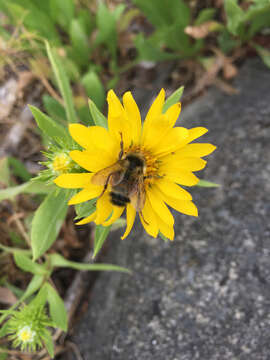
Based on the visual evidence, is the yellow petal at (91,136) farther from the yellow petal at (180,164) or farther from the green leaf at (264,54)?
the green leaf at (264,54)

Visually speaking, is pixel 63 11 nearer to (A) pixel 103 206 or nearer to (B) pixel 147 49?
(B) pixel 147 49

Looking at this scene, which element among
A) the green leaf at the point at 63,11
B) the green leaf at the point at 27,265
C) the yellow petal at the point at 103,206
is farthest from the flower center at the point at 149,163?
the green leaf at the point at 63,11

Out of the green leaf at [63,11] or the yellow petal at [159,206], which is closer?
the yellow petal at [159,206]

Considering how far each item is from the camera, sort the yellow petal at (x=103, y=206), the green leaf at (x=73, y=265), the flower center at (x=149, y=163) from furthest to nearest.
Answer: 1. the green leaf at (x=73, y=265)
2. the flower center at (x=149, y=163)
3. the yellow petal at (x=103, y=206)

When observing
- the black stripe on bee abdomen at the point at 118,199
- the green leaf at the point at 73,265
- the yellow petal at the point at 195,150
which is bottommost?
→ the green leaf at the point at 73,265

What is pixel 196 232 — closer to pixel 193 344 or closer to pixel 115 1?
pixel 193 344

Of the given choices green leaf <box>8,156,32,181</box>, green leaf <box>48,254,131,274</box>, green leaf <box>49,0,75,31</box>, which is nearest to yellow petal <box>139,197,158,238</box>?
green leaf <box>48,254,131,274</box>

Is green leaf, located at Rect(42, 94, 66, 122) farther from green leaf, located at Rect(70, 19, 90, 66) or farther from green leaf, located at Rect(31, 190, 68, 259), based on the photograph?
green leaf, located at Rect(31, 190, 68, 259)

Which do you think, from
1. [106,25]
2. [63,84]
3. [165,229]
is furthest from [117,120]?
[106,25]
